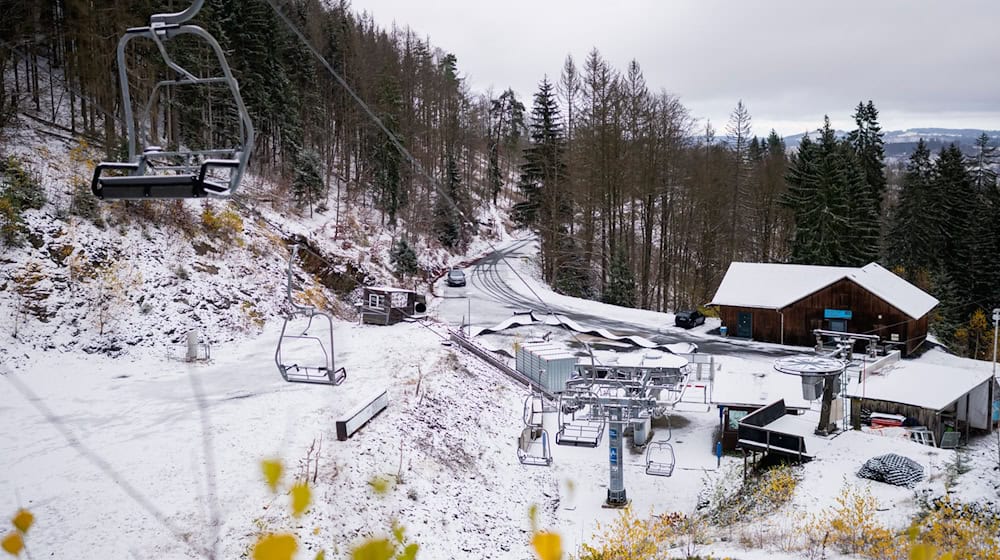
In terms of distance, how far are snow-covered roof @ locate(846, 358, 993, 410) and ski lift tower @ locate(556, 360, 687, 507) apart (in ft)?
34.4

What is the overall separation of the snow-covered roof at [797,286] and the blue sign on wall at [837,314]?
1.27 m

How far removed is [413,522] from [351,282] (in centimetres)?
2190

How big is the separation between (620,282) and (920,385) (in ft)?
65.8

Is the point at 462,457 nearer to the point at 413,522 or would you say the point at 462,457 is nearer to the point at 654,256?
the point at 413,522

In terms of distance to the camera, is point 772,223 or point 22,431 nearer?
point 22,431

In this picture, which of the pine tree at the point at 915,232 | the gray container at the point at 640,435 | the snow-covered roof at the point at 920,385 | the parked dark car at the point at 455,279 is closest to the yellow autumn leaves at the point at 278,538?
the gray container at the point at 640,435

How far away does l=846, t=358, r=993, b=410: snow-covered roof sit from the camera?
871 inches

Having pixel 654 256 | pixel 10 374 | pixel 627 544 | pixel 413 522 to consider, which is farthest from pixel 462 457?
pixel 654 256

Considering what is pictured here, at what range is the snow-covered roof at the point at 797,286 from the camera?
32.3 m

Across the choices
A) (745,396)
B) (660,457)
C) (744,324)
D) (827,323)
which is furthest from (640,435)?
(827,323)

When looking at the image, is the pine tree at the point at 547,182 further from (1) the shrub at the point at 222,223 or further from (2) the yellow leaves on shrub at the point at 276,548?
(2) the yellow leaves on shrub at the point at 276,548

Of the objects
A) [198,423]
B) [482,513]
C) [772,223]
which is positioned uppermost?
[772,223]

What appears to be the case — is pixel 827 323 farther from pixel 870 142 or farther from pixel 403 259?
pixel 870 142

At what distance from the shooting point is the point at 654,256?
47.7m
